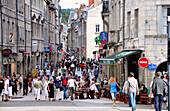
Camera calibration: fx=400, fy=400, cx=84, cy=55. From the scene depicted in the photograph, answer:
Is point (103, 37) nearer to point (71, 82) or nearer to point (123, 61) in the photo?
point (123, 61)

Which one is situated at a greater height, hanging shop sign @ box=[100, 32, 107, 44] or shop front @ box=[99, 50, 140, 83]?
hanging shop sign @ box=[100, 32, 107, 44]

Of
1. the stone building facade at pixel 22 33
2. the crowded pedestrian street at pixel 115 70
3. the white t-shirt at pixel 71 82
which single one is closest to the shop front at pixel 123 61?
the crowded pedestrian street at pixel 115 70

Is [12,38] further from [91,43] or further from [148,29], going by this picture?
[91,43]

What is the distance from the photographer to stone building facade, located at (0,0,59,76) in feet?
112

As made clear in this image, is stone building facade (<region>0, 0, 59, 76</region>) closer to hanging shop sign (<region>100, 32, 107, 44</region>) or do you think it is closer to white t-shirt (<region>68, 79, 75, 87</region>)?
hanging shop sign (<region>100, 32, 107, 44</region>)

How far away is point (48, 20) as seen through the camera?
208ft

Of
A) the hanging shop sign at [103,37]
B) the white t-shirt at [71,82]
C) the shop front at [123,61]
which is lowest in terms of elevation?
the white t-shirt at [71,82]

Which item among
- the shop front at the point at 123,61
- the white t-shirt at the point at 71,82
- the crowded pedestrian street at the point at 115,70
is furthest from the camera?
the shop front at the point at 123,61

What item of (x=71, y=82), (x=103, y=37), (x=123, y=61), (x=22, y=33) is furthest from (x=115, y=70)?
(x=22, y=33)

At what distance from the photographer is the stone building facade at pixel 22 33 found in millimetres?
34219

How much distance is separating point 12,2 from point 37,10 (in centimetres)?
1395

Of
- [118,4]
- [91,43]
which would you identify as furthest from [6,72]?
[91,43]

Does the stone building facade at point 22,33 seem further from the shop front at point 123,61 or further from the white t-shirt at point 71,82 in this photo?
the white t-shirt at point 71,82

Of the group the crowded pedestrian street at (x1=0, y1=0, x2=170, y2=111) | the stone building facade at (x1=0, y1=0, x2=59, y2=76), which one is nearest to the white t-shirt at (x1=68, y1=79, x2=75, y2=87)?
the crowded pedestrian street at (x1=0, y1=0, x2=170, y2=111)
